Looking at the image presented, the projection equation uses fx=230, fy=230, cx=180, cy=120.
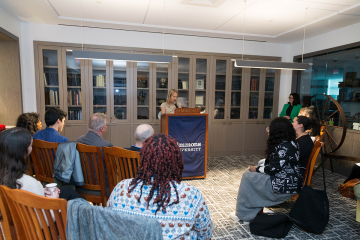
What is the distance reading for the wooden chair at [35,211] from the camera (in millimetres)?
1030

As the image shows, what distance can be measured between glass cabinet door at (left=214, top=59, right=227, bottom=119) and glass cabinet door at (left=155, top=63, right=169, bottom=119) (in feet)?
3.95

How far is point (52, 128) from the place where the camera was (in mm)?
2600

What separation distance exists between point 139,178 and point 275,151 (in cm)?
180

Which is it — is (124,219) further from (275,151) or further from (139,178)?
(275,151)

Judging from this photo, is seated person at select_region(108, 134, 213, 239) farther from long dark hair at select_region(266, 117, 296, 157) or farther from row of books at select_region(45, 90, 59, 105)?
row of books at select_region(45, 90, 59, 105)

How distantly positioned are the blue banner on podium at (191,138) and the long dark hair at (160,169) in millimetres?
2513

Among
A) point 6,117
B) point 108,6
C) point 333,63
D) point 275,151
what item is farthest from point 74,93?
point 333,63

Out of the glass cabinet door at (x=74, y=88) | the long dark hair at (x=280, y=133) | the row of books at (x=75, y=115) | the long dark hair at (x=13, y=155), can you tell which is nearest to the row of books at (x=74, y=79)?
the glass cabinet door at (x=74, y=88)

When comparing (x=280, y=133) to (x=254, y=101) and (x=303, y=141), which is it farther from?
(x=254, y=101)

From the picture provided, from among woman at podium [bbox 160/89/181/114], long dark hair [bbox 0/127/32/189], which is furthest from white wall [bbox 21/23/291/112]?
long dark hair [bbox 0/127/32/189]

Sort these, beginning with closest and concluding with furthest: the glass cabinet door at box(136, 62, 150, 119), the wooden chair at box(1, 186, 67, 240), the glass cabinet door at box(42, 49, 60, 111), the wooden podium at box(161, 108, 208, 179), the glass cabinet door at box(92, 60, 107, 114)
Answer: the wooden chair at box(1, 186, 67, 240) < the wooden podium at box(161, 108, 208, 179) < the glass cabinet door at box(42, 49, 60, 111) < the glass cabinet door at box(92, 60, 107, 114) < the glass cabinet door at box(136, 62, 150, 119)

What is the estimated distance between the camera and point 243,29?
476 cm

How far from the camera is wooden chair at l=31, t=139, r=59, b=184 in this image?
2.18m

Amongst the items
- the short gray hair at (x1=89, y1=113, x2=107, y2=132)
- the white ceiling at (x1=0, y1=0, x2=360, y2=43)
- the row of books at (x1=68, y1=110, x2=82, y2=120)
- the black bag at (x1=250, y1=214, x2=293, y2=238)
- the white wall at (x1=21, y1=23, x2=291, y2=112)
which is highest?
the white ceiling at (x1=0, y1=0, x2=360, y2=43)
